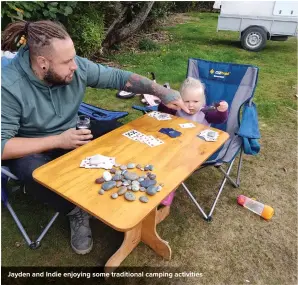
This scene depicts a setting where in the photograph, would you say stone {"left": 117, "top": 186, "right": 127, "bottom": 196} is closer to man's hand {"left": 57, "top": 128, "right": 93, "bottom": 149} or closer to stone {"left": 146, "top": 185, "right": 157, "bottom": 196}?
stone {"left": 146, "top": 185, "right": 157, "bottom": 196}

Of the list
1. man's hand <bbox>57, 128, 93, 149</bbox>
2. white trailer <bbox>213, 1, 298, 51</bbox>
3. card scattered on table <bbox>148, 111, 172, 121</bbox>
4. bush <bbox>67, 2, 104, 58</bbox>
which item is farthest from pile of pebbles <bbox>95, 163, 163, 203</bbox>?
white trailer <bbox>213, 1, 298, 51</bbox>

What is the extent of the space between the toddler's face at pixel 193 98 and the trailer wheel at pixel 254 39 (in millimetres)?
6394

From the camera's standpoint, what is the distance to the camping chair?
2.60 metres

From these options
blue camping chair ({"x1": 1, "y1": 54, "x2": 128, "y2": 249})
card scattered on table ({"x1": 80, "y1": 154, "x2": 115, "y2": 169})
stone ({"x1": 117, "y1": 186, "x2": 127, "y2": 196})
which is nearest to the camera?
stone ({"x1": 117, "y1": 186, "x2": 127, "y2": 196})

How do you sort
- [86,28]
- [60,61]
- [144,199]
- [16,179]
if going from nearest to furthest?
[144,199], [60,61], [16,179], [86,28]

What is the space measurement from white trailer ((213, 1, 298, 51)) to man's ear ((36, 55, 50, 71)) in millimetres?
7111

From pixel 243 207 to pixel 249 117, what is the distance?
861 mm

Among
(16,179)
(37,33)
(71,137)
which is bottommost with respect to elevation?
(16,179)

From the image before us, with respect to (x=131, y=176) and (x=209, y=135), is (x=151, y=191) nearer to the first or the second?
(x=131, y=176)

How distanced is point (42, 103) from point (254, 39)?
7.66 metres

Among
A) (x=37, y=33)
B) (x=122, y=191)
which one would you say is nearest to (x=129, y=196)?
(x=122, y=191)

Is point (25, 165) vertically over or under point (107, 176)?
under

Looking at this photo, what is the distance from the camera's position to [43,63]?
6.54ft

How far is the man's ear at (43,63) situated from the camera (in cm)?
197
